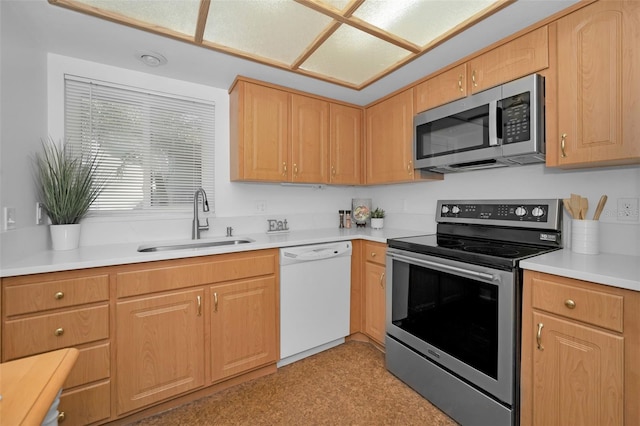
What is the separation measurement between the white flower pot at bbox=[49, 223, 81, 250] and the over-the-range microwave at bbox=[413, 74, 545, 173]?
240cm

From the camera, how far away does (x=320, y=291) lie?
2.16 m

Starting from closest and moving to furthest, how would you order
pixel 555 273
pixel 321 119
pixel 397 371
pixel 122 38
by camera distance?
pixel 555 273, pixel 122 38, pixel 397 371, pixel 321 119

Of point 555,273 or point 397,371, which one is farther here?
point 397,371

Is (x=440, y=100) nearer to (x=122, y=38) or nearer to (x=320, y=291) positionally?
(x=320, y=291)

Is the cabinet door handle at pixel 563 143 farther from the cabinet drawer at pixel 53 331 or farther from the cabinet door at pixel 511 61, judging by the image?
the cabinet drawer at pixel 53 331

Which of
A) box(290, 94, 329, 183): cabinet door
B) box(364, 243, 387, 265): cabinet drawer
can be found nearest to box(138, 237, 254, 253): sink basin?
box(290, 94, 329, 183): cabinet door

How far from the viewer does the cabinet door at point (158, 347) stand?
1488 mm

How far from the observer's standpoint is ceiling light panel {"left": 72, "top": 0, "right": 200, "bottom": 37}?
4.56 feet

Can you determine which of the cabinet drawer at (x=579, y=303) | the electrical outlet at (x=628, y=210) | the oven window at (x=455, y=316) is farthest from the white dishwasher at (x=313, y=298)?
the electrical outlet at (x=628, y=210)

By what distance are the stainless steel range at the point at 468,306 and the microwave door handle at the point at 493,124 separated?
48 cm

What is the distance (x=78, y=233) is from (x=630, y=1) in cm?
313

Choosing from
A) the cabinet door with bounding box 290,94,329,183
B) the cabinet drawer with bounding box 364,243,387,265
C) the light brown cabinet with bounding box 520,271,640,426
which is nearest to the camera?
the light brown cabinet with bounding box 520,271,640,426

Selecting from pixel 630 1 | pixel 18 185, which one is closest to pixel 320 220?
pixel 18 185

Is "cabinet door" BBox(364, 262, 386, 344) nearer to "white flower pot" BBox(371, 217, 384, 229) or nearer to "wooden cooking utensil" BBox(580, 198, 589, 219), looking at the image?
"white flower pot" BBox(371, 217, 384, 229)
